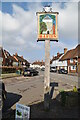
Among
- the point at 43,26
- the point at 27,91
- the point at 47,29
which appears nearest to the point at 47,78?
the point at 47,29

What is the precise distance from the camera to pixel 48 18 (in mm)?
6258

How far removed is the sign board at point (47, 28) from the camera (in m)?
6.21

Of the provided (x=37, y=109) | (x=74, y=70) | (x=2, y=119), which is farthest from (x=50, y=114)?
(x=74, y=70)

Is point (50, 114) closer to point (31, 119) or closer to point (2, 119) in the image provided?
point (31, 119)

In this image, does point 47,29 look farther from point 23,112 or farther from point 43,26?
point 23,112

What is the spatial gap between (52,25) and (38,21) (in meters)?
0.62

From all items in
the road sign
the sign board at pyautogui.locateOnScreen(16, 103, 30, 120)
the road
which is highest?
the road sign

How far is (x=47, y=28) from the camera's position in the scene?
621 centimetres

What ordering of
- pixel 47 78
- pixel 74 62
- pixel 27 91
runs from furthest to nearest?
1. pixel 74 62
2. pixel 27 91
3. pixel 47 78

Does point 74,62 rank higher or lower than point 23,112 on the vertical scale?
higher

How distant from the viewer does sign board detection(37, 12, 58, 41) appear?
20.4 feet

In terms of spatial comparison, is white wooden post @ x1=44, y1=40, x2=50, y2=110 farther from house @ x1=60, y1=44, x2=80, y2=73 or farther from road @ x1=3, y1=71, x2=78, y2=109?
house @ x1=60, y1=44, x2=80, y2=73

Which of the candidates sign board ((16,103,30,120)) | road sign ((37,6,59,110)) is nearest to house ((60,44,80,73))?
road sign ((37,6,59,110))

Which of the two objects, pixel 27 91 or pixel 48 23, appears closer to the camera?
pixel 48 23
